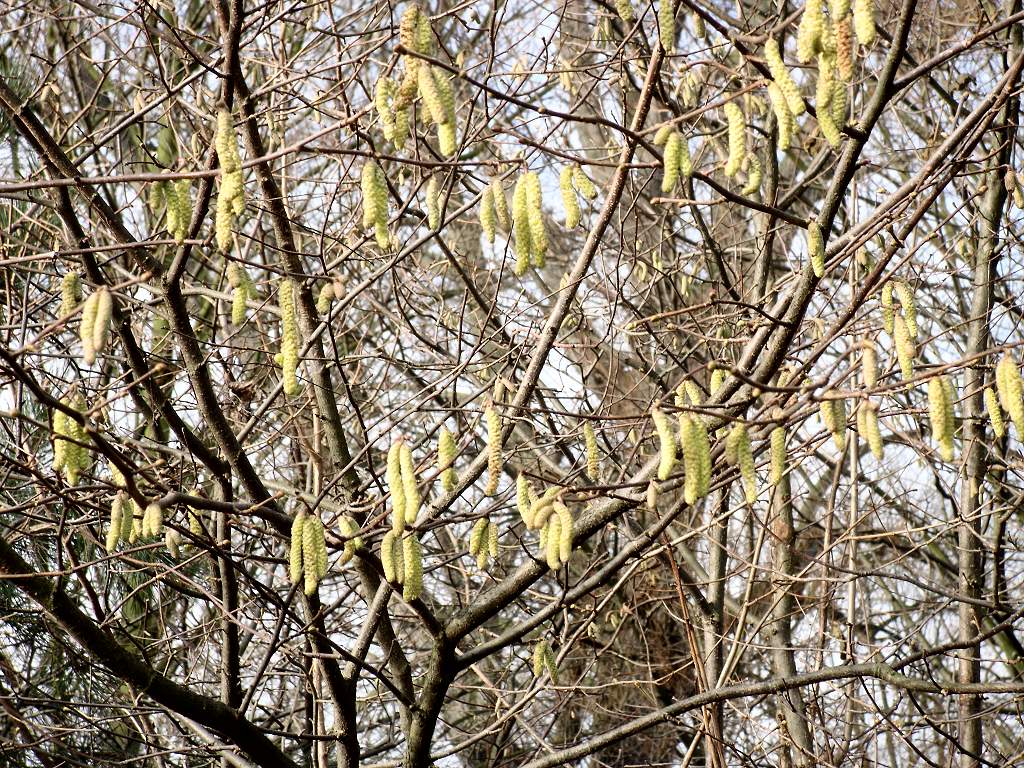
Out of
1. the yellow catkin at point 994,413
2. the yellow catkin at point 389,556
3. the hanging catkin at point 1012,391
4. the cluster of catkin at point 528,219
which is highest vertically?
the cluster of catkin at point 528,219

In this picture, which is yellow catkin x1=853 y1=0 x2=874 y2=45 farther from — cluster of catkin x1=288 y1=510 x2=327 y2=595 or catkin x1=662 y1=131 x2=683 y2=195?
cluster of catkin x1=288 y1=510 x2=327 y2=595

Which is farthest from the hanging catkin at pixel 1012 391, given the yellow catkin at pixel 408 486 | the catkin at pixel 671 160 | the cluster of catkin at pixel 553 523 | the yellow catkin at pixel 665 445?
the yellow catkin at pixel 408 486

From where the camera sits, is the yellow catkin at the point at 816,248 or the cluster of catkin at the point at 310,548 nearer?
the cluster of catkin at the point at 310,548

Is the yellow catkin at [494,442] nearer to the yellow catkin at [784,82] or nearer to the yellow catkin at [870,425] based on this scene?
the yellow catkin at [870,425]

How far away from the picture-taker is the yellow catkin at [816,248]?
260 centimetres

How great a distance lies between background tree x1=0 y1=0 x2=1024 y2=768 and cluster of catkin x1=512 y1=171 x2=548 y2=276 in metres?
0.01

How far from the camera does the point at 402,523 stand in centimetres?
243

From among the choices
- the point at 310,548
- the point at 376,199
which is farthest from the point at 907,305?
the point at 310,548

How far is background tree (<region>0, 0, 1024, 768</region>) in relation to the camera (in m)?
2.42

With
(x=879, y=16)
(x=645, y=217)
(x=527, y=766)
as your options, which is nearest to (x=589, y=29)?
(x=645, y=217)

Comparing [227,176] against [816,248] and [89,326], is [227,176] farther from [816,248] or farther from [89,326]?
[816,248]

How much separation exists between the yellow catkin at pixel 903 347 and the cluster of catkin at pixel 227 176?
4.55ft

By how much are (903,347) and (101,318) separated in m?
1.60

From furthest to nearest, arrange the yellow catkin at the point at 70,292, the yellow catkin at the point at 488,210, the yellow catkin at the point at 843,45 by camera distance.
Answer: the yellow catkin at the point at 488,210, the yellow catkin at the point at 70,292, the yellow catkin at the point at 843,45
